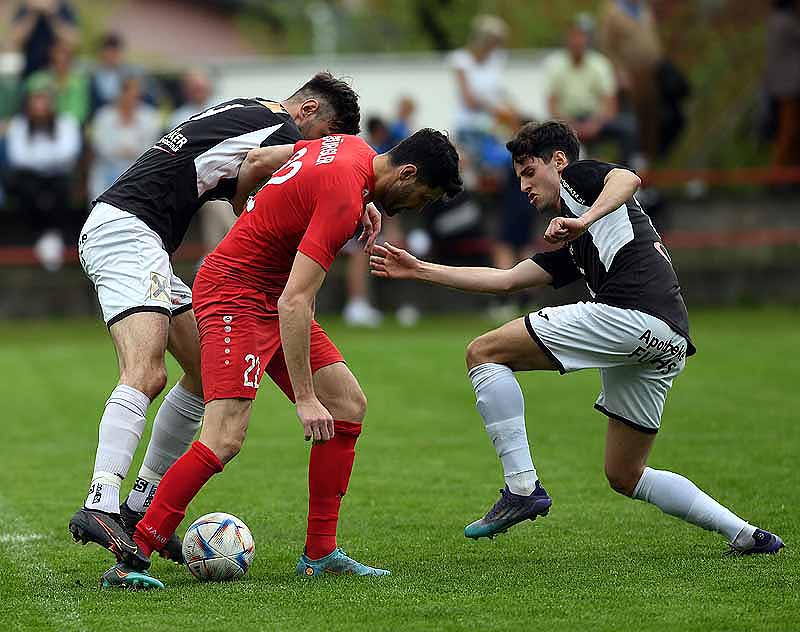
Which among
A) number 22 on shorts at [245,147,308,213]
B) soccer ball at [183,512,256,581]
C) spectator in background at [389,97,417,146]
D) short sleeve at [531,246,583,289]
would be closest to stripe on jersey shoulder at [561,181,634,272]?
short sleeve at [531,246,583,289]

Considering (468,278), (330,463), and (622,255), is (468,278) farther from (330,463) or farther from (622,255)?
(330,463)

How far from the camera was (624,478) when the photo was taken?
22.4 feet

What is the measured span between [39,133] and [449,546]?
12174mm

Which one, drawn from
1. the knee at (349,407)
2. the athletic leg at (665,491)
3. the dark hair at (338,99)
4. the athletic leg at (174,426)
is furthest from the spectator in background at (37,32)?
the athletic leg at (665,491)

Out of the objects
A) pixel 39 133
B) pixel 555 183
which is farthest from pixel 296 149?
pixel 39 133

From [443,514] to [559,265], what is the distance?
5.45 feet

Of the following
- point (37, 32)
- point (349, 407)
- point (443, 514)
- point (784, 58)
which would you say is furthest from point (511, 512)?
point (37, 32)

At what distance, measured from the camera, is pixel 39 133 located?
1777cm

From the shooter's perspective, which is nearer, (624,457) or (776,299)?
(624,457)

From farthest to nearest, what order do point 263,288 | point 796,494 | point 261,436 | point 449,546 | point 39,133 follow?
point 39,133 < point 261,436 < point 796,494 < point 449,546 < point 263,288

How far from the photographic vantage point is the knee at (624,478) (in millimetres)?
6789

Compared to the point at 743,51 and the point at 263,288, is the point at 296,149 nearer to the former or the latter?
the point at 263,288

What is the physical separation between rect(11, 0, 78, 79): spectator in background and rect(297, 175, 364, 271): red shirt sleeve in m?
13.7

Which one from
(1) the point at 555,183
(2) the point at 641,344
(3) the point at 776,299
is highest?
(1) the point at 555,183
